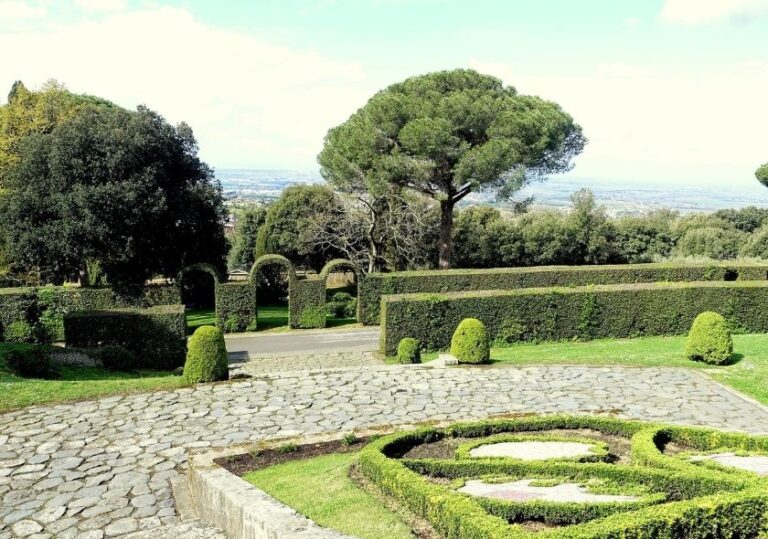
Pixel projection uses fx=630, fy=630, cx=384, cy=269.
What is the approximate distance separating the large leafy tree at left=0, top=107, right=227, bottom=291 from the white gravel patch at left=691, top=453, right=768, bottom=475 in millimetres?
22042

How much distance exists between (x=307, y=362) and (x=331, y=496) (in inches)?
512

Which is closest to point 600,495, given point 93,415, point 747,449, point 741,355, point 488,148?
point 747,449

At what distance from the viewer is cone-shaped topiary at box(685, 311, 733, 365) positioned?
14.1m

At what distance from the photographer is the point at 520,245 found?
3850 cm

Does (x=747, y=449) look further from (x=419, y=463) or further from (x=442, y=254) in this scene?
(x=442, y=254)

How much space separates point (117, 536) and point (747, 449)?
7143 millimetres

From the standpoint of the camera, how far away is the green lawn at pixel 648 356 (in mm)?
12891

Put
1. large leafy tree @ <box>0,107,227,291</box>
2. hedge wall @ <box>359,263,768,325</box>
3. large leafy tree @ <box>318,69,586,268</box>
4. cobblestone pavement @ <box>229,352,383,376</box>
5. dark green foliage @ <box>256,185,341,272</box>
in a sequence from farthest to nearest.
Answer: dark green foliage @ <box>256,185,341,272</box> < large leafy tree @ <box>318,69,586,268</box> < hedge wall @ <box>359,263,768,325</box> < large leafy tree @ <box>0,107,227,291</box> < cobblestone pavement @ <box>229,352,383,376</box>

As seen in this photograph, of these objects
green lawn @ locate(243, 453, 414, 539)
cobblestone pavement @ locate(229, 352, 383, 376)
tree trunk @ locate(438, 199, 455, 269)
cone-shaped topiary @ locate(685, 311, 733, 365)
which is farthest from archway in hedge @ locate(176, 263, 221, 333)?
green lawn @ locate(243, 453, 414, 539)

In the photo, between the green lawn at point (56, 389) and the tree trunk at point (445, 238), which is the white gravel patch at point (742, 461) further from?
the tree trunk at point (445, 238)

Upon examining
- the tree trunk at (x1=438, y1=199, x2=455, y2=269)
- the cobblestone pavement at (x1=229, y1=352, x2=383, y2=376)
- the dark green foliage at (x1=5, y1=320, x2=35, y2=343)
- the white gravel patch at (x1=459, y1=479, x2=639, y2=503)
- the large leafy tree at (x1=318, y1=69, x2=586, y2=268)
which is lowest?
the cobblestone pavement at (x1=229, y1=352, x2=383, y2=376)

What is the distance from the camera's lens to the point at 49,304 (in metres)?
22.8

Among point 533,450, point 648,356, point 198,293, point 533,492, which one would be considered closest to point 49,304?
point 198,293

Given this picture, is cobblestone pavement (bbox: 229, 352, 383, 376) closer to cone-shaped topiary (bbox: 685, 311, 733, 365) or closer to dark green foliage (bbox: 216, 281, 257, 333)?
dark green foliage (bbox: 216, 281, 257, 333)
